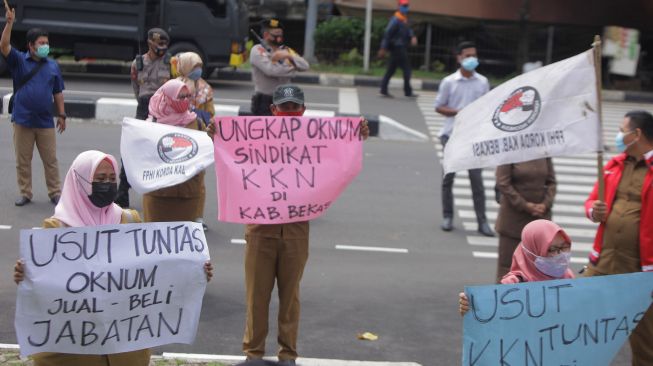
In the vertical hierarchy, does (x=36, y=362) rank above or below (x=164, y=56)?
below

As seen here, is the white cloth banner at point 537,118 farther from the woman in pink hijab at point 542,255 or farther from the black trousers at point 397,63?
the black trousers at point 397,63

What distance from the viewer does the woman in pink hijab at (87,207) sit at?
4699 mm

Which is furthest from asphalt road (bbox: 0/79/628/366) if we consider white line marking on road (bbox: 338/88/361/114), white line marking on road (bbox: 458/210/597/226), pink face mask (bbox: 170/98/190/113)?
white line marking on road (bbox: 338/88/361/114)

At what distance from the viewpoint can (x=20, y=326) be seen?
14.9 ft

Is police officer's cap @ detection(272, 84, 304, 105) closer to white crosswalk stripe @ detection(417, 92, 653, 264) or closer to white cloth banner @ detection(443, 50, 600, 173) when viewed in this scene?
white cloth banner @ detection(443, 50, 600, 173)

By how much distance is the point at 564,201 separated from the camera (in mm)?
12438

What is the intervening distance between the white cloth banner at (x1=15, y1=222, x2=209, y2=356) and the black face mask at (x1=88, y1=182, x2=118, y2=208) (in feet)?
0.47

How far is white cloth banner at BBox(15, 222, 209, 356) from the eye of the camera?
457 cm

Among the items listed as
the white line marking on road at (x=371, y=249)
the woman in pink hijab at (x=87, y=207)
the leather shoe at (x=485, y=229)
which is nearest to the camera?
the woman in pink hijab at (x=87, y=207)

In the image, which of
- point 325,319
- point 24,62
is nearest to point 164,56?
point 24,62

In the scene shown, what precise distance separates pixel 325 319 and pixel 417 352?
89 cm

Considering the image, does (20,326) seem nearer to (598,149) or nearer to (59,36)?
(598,149)

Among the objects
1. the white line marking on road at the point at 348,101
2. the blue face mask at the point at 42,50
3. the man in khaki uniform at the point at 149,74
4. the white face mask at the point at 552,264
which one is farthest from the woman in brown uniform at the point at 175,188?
the white line marking on road at the point at 348,101

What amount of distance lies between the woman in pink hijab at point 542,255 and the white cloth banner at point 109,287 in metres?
1.60
